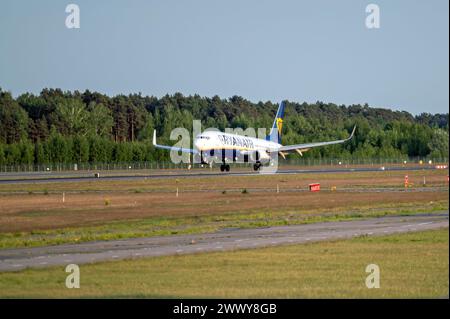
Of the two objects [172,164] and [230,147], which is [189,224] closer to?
[230,147]

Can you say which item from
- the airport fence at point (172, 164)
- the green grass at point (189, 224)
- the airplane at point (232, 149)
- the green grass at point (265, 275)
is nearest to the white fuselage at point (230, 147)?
the airplane at point (232, 149)

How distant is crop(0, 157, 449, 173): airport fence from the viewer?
156500 millimetres

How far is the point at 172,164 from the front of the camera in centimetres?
16388

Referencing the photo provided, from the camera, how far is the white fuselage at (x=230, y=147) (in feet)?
346

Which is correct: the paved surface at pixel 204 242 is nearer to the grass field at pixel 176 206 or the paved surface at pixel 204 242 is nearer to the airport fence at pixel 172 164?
the grass field at pixel 176 206

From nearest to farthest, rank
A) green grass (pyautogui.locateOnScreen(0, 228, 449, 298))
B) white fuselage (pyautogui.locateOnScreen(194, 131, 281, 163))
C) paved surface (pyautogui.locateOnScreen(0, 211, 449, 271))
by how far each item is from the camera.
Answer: green grass (pyautogui.locateOnScreen(0, 228, 449, 298)) → paved surface (pyautogui.locateOnScreen(0, 211, 449, 271)) → white fuselage (pyautogui.locateOnScreen(194, 131, 281, 163))

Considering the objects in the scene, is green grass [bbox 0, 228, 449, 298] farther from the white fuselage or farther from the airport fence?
the airport fence

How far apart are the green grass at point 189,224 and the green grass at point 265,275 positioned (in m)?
9.66

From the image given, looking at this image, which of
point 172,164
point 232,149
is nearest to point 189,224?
point 232,149

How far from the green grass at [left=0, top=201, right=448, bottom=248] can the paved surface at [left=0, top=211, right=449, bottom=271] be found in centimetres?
197

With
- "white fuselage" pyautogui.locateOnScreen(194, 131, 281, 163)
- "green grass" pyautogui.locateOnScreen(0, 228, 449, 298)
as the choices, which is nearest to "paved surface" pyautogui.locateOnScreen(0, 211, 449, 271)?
"green grass" pyautogui.locateOnScreen(0, 228, 449, 298)

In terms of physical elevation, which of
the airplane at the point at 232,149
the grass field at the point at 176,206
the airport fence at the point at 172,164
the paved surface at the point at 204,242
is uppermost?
the airplane at the point at 232,149
